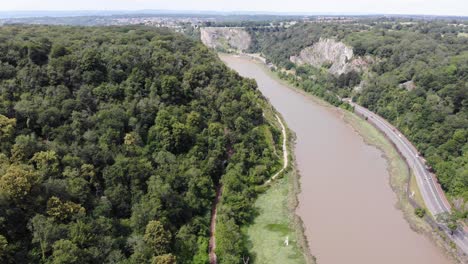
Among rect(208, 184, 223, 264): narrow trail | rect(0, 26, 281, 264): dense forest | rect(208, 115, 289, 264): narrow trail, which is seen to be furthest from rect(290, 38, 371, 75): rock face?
rect(208, 184, 223, 264): narrow trail

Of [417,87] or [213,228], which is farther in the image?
[417,87]

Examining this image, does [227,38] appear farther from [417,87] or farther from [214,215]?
[214,215]

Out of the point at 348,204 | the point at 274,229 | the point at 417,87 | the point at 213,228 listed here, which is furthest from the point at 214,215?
the point at 417,87

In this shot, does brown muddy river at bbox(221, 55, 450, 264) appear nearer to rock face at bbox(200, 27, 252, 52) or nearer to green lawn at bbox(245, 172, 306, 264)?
green lawn at bbox(245, 172, 306, 264)

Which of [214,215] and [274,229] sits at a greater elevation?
[214,215]

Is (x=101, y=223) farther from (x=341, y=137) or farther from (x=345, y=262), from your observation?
(x=341, y=137)

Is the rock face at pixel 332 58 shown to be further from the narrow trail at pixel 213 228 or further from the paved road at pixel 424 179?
the narrow trail at pixel 213 228

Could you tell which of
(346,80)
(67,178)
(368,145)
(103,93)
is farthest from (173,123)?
(346,80)
